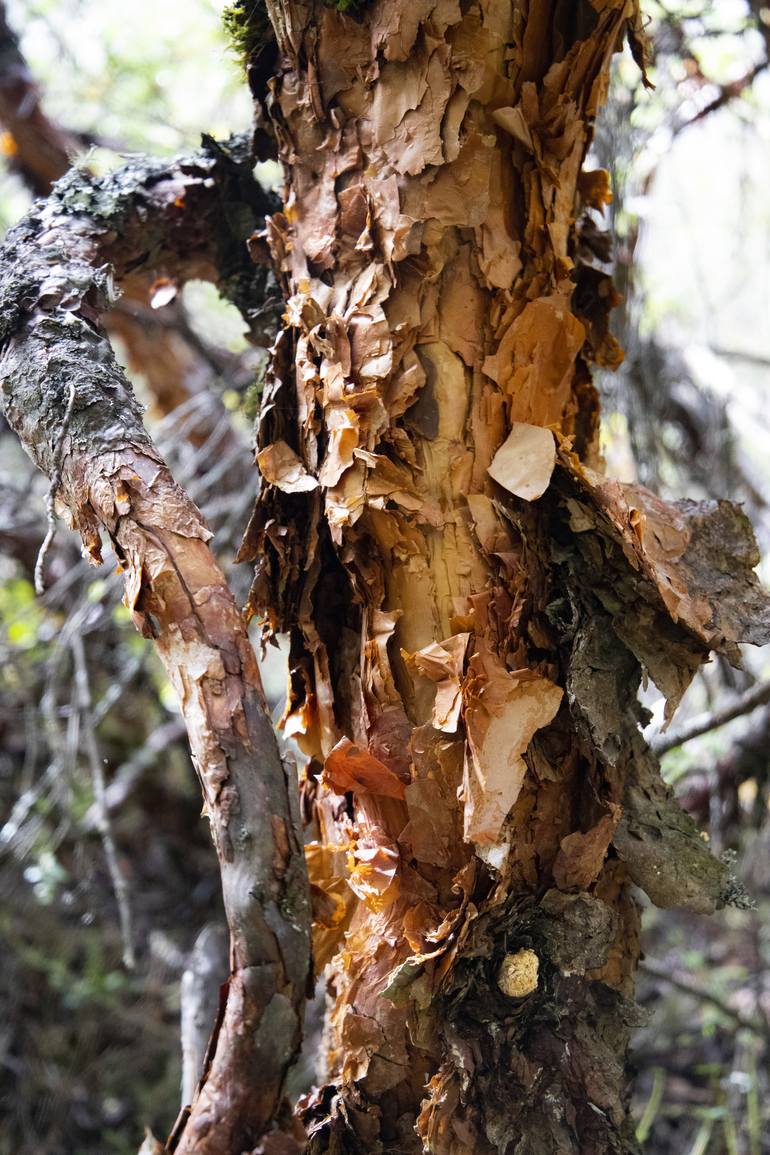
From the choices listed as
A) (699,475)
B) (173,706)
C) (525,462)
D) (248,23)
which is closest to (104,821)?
(525,462)

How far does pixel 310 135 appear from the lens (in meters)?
0.92

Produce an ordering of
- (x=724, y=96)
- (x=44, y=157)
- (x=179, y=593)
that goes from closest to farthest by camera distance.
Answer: (x=179, y=593)
(x=724, y=96)
(x=44, y=157)

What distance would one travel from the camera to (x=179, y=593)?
0.74 m

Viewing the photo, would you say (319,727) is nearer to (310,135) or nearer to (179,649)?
(179,649)

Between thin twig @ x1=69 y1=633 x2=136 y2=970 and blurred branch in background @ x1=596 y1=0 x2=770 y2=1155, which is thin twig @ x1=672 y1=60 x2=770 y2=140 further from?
thin twig @ x1=69 y1=633 x2=136 y2=970

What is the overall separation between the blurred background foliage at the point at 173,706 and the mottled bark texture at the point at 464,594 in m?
0.85

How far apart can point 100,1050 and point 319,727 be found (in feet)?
7.38

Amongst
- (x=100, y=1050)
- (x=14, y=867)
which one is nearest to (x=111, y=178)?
(x=14, y=867)

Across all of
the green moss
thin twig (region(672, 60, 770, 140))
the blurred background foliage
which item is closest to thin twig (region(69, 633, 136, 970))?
the blurred background foliage

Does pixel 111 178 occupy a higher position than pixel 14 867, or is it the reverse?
pixel 111 178

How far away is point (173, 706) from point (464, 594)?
2.42 metres

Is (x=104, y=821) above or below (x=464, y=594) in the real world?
below

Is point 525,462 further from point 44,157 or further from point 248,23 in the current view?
point 44,157

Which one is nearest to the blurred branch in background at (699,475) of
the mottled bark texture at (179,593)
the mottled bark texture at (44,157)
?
the mottled bark texture at (179,593)
